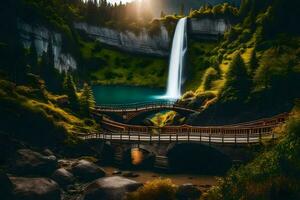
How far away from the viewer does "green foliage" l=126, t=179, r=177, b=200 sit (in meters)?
43.8

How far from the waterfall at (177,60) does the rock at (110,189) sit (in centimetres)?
9162

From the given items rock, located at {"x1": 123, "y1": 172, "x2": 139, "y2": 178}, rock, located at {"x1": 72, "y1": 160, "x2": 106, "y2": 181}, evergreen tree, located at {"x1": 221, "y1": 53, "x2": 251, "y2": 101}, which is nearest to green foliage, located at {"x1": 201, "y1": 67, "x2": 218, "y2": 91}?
evergreen tree, located at {"x1": 221, "y1": 53, "x2": 251, "y2": 101}

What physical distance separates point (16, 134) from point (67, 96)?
25.1 m

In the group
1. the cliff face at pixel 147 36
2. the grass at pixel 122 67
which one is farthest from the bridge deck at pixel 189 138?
the cliff face at pixel 147 36

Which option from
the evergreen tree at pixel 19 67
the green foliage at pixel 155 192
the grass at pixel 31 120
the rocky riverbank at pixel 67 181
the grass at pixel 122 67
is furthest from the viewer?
the grass at pixel 122 67

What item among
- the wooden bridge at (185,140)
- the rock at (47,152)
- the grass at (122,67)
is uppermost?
the grass at (122,67)

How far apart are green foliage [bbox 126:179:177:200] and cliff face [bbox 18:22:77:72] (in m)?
103

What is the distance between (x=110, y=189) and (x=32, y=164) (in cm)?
1239

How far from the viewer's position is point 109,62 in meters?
181

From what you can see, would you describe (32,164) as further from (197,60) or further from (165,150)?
(197,60)

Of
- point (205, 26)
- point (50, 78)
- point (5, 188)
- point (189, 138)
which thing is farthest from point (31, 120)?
point (205, 26)

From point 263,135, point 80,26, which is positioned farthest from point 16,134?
point 80,26

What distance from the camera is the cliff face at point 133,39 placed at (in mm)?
181750

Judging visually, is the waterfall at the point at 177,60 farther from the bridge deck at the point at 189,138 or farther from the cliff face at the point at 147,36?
the bridge deck at the point at 189,138
